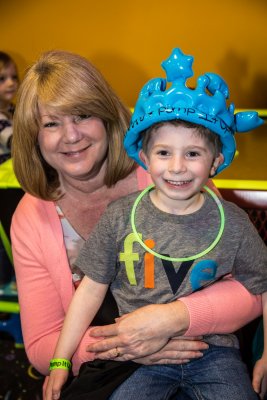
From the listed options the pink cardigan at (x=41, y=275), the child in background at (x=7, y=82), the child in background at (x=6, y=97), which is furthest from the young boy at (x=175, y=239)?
the child in background at (x=7, y=82)

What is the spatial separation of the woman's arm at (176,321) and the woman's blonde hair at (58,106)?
478mm

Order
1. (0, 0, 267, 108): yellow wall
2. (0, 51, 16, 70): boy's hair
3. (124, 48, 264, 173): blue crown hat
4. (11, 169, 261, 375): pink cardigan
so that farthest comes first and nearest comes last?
(0, 51, 16, 70): boy's hair, (0, 0, 267, 108): yellow wall, (11, 169, 261, 375): pink cardigan, (124, 48, 264, 173): blue crown hat

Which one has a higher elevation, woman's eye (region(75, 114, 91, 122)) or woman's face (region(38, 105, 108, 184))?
woman's eye (region(75, 114, 91, 122))

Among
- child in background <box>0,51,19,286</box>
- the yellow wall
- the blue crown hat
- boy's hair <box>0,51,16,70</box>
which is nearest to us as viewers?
the blue crown hat

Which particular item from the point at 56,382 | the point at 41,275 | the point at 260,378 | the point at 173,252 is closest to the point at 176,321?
the point at 173,252

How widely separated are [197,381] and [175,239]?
13.9 inches

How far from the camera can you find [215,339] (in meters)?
1.20

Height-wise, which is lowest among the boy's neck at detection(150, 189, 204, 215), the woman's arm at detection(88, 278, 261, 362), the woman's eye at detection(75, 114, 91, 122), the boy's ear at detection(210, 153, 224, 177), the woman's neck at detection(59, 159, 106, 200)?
the woman's arm at detection(88, 278, 261, 362)

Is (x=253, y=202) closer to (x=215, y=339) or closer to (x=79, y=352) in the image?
(x=215, y=339)

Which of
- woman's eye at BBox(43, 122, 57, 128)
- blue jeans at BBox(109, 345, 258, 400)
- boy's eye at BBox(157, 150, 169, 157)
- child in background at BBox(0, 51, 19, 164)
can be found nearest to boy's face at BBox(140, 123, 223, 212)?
boy's eye at BBox(157, 150, 169, 157)

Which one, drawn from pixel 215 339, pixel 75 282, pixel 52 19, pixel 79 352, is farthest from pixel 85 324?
pixel 52 19

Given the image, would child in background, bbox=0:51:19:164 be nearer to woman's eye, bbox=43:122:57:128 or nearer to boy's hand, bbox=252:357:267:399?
woman's eye, bbox=43:122:57:128

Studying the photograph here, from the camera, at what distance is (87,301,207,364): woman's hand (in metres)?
1.13

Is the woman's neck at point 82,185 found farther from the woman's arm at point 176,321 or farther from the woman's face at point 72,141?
the woman's arm at point 176,321
